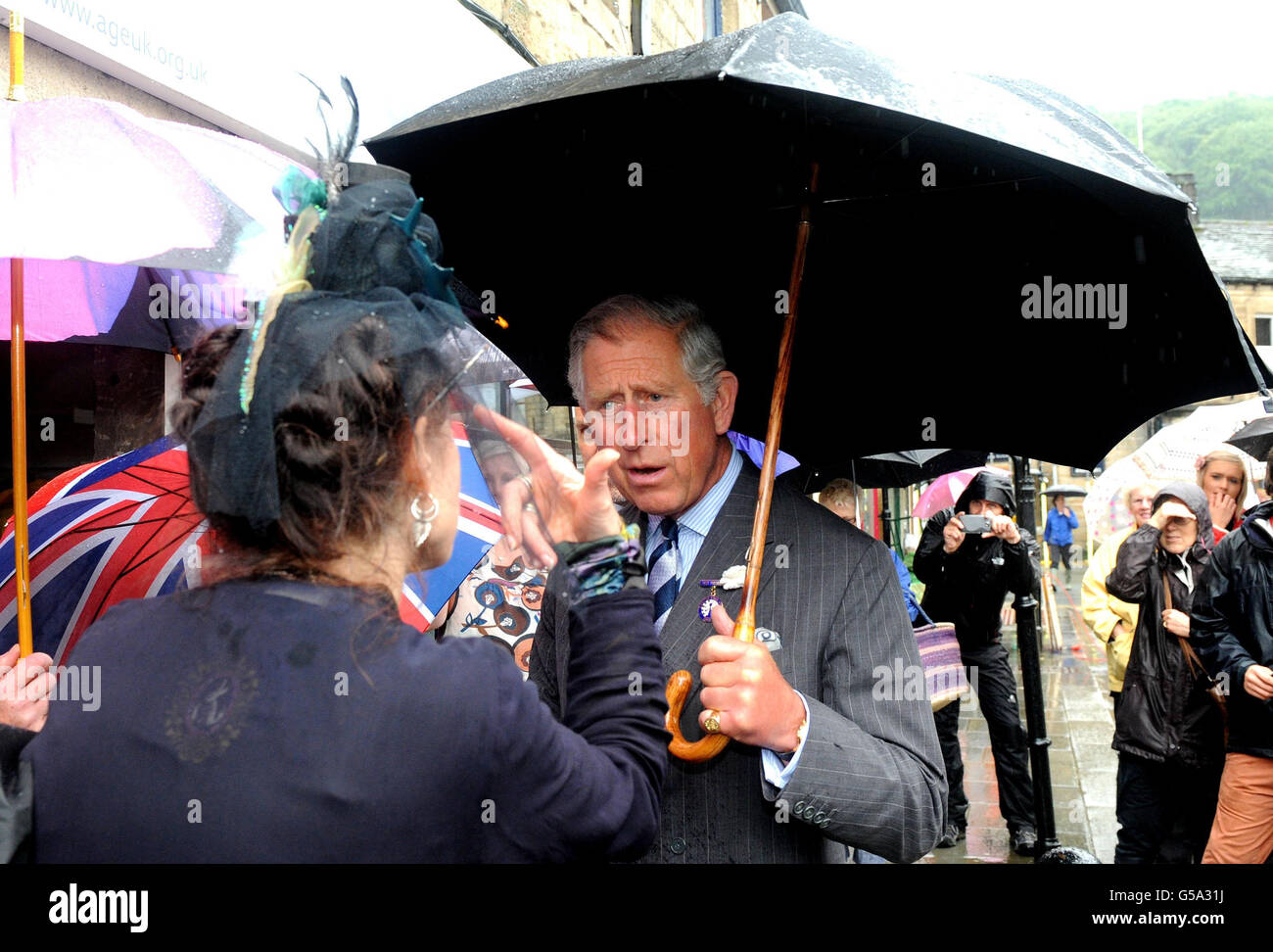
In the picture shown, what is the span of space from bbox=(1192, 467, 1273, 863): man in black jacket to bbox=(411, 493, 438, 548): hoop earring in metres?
3.97

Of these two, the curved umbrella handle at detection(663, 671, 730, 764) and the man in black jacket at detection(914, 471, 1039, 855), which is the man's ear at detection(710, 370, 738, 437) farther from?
the man in black jacket at detection(914, 471, 1039, 855)

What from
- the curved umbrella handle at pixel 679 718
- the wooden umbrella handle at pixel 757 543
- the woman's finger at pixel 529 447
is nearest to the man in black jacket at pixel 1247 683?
the wooden umbrella handle at pixel 757 543

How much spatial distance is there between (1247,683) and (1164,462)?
3.24 metres

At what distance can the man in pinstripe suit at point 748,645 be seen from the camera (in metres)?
1.82

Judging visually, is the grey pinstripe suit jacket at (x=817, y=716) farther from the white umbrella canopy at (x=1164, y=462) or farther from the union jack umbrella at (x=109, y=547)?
the white umbrella canopy at (x=1164, y=462)

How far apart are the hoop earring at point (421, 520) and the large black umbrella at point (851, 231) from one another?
0.70 metres

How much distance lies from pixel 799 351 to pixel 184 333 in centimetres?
274

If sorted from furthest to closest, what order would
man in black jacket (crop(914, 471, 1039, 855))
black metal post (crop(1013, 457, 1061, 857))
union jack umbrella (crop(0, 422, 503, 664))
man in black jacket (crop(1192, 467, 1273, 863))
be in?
man in black jacket (crop(914, 471, 1039, 855)), black metal post (crop(1013, 457, 1061, 857)), man in black jacket (crop(1192, 467, 1273, 863)), union jack umbrella (crop(0, 422, 503, 664))

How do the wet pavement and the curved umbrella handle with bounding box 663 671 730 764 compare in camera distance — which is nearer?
the curved umbrella handle with bounding box 663 671 730 764

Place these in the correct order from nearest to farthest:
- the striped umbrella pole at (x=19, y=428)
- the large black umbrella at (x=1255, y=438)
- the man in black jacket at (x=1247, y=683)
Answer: the striped umbrella pole at (x=19, y=428) → the man in black jacket at (x=1247, y=683) → the large black umbrella at (x=1255, y=438)

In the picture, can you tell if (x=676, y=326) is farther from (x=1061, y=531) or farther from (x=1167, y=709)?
(x=1061, y=531)

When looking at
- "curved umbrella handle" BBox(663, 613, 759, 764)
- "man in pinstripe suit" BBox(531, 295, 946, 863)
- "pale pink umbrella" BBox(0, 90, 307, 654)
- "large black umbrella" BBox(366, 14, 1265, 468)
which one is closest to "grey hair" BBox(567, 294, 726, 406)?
"man in pinstripe suit" BBox(531, 295, 946, 863)

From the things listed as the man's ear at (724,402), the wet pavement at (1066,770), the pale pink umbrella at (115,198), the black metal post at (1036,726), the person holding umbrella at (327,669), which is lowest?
the wet pavement at (1066,770)

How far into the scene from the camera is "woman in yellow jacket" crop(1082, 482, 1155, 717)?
229 inches
